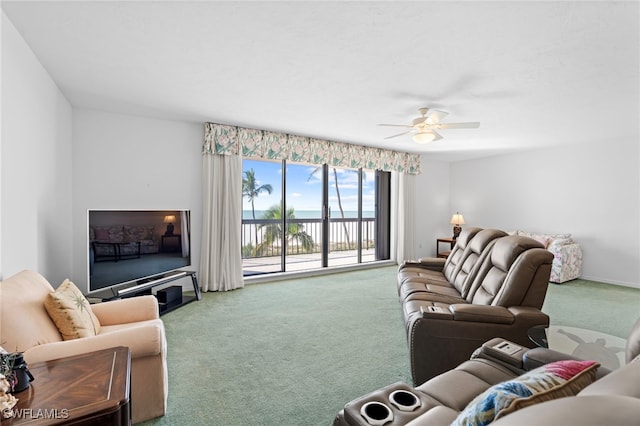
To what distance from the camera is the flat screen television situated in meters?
2.96

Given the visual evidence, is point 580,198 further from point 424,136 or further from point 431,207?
point 424,136

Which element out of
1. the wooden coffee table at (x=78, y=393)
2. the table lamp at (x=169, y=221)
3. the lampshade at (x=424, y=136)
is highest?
the lampshade at (x=424, y=136)

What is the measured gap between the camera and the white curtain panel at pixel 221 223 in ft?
14.4

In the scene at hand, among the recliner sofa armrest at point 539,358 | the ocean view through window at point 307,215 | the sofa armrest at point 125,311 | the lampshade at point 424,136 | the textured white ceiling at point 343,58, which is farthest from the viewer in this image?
the ocean view through window at point 307,215

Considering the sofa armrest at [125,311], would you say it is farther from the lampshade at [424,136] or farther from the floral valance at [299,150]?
the lampshade at [424,136]

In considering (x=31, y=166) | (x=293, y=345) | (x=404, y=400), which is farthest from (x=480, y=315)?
(x=31, y=166)

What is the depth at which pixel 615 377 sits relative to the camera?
76cm

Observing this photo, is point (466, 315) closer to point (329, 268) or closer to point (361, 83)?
point (361, 83)

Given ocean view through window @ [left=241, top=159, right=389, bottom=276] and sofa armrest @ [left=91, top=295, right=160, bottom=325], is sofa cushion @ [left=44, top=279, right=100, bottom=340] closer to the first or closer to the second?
sofa armrest @ [left=91, top=295, right=160, bottom=325]

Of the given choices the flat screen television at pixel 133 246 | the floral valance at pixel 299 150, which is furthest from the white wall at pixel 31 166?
the floral valance at pixel 299 150

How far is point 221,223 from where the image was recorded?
14.7 ft

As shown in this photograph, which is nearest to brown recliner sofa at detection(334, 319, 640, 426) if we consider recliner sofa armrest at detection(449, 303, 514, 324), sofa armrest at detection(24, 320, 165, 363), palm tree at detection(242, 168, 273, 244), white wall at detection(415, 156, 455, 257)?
recliner sofa armrest at detection(449, 303, 514, 324)

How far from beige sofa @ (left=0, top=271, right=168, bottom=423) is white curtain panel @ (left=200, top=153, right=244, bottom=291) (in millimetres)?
2552

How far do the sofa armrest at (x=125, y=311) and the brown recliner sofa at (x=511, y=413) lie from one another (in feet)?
5.67
